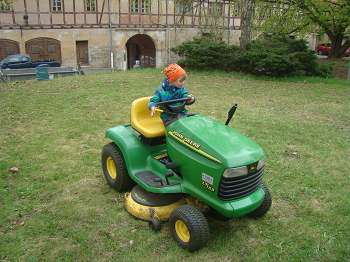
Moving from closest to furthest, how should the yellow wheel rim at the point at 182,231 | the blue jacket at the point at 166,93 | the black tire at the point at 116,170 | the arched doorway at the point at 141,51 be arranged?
1. the yellow wheel rim at the point at 182,231
2. the blue jacket at the point at 166,93
3. the black tire at the point at 116,170
4. the arched doorway at the point at 141,51

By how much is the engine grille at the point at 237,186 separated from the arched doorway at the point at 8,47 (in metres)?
26.4

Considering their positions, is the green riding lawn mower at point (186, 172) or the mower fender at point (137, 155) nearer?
the green riding lawn mower at point (186, 172)

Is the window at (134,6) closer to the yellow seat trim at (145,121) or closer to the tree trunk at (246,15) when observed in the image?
the tree trunk at (246,15)

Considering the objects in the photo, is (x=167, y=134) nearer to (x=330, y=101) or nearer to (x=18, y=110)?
(x=18, y=110)

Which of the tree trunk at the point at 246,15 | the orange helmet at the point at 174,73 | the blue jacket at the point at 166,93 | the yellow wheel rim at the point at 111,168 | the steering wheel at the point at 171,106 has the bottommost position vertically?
the yellow wheel rim at the point at 111,168

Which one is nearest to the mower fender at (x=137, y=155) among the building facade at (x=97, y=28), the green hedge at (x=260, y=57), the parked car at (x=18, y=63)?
the green hedge at (x=260, y=57)

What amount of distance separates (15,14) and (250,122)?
76.1 feet

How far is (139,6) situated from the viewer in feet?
97.0

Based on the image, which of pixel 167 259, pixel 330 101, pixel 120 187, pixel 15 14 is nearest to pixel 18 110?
pixel 120 187

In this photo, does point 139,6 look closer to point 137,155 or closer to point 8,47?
point 8,47

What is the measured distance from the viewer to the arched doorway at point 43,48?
27234 millimetres

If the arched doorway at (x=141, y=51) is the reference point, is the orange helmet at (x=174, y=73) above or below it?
above

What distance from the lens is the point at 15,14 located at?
1029 inches

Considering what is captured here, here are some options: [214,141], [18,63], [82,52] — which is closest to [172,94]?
[214,141]
